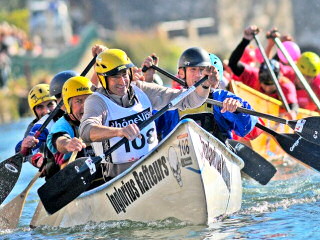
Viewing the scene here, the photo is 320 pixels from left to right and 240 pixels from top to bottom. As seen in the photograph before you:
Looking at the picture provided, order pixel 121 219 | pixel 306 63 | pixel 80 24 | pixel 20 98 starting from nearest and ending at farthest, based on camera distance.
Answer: pixel 121 219
pixel 306 63
pixel 20 98
pixel 80 24

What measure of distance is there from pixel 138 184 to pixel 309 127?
2153 millimetres

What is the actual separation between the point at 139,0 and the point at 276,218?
50.1 metres

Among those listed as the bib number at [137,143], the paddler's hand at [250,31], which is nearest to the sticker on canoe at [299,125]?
the bib number at [137,143]

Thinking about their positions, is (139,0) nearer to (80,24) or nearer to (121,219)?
(80,24)

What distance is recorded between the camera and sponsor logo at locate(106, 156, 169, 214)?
28.6 ft

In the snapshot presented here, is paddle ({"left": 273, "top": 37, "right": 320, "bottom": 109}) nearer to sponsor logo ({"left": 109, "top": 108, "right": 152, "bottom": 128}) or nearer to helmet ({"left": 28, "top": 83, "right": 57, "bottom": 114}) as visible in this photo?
helmet ({"left": 28, "top": 83, "right": 57, "bottom": 114})

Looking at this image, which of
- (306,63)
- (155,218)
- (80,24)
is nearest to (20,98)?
(306,63)

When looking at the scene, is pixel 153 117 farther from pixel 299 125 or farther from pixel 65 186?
pixel 299 125

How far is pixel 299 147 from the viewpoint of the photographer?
10859 millimetres

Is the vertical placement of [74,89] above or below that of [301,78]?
above

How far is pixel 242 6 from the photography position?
6222cm

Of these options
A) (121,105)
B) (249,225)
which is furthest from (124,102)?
(249,225)

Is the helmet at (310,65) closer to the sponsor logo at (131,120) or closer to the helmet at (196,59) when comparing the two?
the helmet at (196,59)

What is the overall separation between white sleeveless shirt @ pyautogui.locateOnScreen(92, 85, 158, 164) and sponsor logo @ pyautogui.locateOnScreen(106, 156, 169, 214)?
A: 1.19ft
